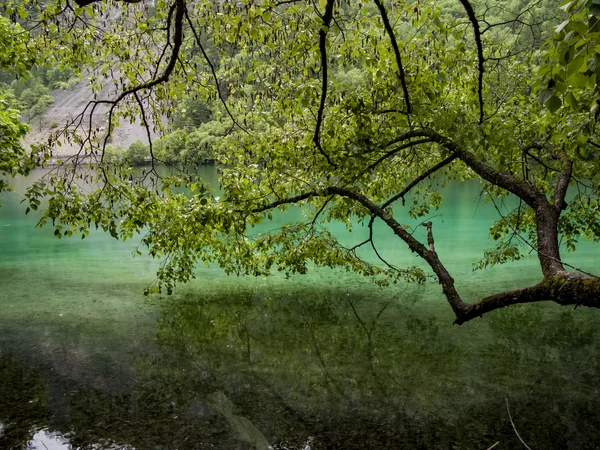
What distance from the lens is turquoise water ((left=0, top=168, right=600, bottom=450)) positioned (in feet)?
17.4

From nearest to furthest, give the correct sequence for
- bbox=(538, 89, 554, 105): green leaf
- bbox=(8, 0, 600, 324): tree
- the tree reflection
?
bbox=(538, 89, 554, 105): green leaf
bbox=(8, 0, 600, 324): tree
the tree reflection

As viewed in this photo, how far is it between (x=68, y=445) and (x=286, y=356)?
312cm

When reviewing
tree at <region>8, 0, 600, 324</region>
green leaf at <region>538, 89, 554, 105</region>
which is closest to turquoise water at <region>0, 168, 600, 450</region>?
tree at <region>8, 0, 600, 324</region>

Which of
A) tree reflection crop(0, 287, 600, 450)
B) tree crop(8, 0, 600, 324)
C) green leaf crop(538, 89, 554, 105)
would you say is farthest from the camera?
tree reflection crop(0, 287, 600, 450)

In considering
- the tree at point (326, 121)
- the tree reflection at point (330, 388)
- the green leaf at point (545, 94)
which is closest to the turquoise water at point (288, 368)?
the tree reflection at point (330, 388)

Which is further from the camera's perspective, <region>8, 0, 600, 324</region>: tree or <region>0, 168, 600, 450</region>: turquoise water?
<region>0, 168, 600, 450</region>: turquoise water

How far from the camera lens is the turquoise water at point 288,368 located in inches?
209

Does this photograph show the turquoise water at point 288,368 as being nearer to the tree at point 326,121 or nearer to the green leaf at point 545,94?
the tree at point 326,121

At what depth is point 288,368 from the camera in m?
6.96

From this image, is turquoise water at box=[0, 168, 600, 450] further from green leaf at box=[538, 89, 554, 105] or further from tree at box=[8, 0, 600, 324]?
green leaf at box=[538, 89, 554, 105]

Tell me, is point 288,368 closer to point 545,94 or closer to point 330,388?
point 330,388

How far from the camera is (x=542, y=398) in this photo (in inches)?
235

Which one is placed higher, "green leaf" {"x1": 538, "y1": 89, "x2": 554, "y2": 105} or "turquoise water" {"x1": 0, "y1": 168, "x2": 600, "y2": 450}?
"green leaf" {"x1": 538, "y1": 89, "x2": 554, "y2": 105}

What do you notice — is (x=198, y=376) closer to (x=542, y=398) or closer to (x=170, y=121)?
(x=170, y=121)
